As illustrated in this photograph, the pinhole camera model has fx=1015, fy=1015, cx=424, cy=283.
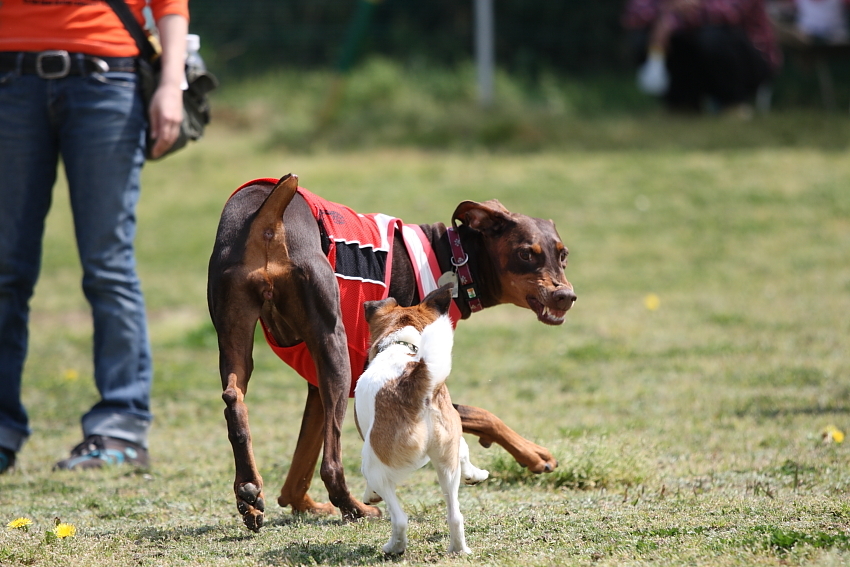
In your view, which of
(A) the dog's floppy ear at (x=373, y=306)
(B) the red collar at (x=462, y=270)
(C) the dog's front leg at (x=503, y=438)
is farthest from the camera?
(B) the red collar at (x=462, y=270)

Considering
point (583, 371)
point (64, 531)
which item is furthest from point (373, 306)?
point (583, 371)

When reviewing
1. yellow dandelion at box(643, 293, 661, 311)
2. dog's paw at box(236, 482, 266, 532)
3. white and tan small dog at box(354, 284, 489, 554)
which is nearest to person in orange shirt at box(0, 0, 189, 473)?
dog's paw at box(236, 482, 266, 532)

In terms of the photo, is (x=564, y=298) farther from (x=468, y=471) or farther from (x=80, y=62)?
(x=80, y=62)

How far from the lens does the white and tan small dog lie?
9.71 ft

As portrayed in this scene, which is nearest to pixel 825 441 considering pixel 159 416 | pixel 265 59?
pixel 159 416

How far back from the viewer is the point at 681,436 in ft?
15.9

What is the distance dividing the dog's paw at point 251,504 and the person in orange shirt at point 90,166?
153 cm

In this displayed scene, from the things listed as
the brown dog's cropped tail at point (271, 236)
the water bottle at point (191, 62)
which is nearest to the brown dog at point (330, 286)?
the brown dog's cropped tail at point (271, 236)

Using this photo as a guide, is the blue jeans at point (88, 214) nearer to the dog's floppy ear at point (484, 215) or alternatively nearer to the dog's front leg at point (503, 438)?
the dog's floppy ear at point (484, 215)

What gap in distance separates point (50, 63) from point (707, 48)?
9.04m

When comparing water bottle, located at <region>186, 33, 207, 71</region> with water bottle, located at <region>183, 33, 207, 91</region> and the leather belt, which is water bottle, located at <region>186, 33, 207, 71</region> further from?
the leather belt

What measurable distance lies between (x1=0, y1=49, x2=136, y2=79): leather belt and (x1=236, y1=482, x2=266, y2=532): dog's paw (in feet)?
6.92

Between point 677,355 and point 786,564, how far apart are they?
404 centimetres

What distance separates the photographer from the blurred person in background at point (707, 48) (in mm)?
11805
